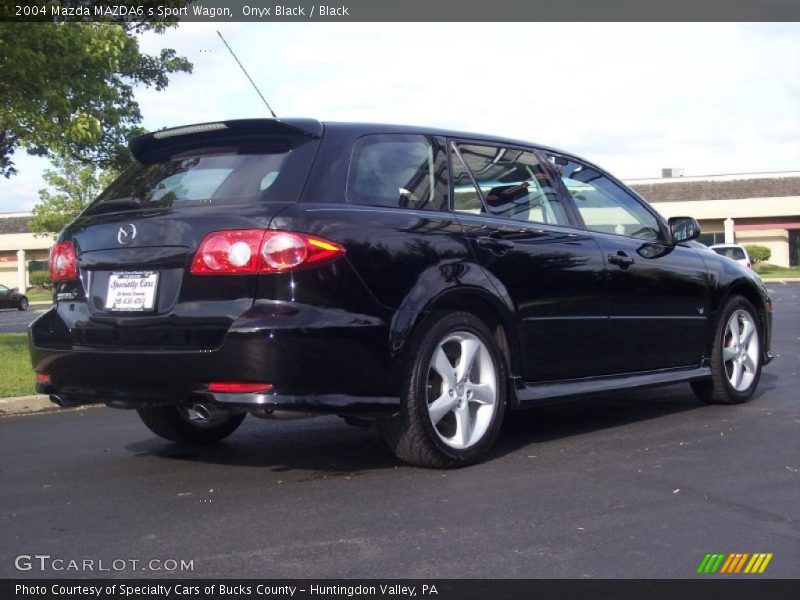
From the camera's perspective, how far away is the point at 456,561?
3512 millimetres

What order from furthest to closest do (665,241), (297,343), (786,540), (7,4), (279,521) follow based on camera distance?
1. (7,4)
2. (665,241)
3. (297,343)
4. (279,521)
5. (786,540)

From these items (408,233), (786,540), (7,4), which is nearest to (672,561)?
(786,540)

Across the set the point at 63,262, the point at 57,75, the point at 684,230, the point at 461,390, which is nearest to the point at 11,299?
the point at 57,75

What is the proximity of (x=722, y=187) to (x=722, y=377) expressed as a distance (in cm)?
5291

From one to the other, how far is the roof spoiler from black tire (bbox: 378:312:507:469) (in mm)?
1103

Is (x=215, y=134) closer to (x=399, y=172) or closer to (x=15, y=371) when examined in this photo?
(x=399, y=172)

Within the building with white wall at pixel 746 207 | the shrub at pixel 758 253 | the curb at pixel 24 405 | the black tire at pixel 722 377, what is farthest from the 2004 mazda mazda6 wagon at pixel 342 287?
the building with white wall at pixel 746 207

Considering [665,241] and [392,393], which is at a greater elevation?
[665,241]

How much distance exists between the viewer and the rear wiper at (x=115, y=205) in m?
5.04

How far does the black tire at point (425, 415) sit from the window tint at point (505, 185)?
69 centimetres

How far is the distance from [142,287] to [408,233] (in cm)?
126

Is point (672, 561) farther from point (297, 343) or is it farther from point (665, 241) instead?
point (665, 241)
